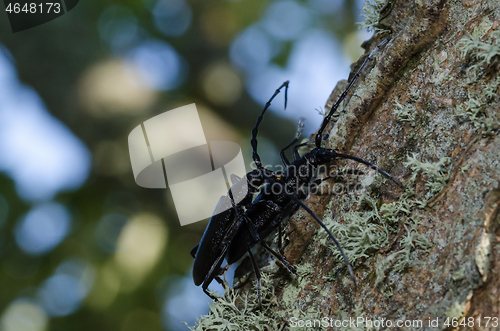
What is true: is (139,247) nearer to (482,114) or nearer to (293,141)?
(293,141)

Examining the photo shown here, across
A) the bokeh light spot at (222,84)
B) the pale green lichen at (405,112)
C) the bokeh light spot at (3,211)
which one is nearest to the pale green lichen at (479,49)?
the pale green lichen at (405,112)

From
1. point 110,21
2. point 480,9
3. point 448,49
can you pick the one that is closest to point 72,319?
point 110,21

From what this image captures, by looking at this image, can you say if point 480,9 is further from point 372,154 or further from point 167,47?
point 167,47

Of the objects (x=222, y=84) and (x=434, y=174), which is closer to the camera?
(x=434, y=174)

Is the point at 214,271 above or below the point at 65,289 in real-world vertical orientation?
above

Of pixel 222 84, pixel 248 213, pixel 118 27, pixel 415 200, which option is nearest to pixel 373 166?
pixel 415 200

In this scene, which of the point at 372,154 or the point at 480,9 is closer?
the point at 480,9
